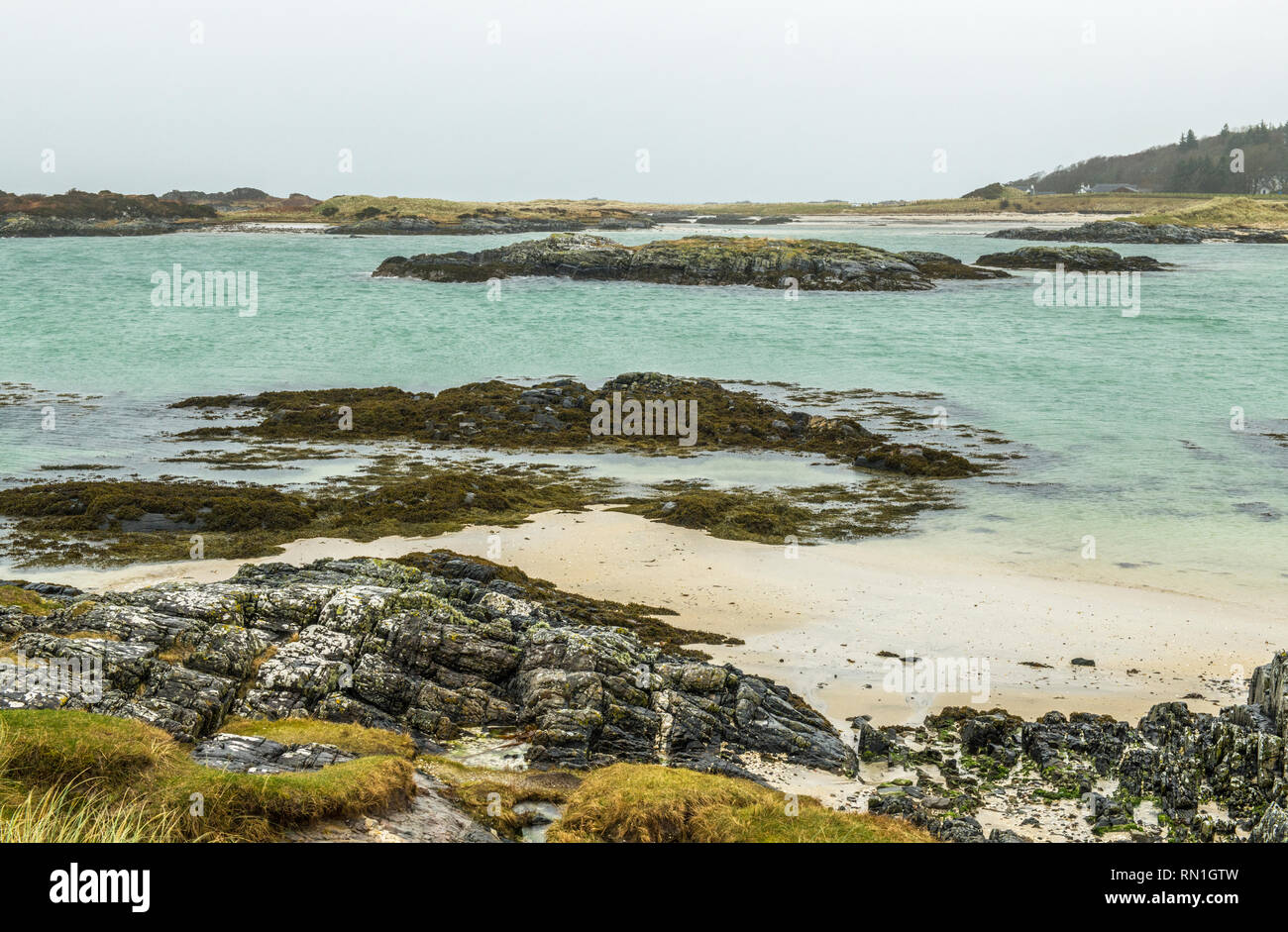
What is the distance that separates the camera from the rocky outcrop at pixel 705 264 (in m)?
77.7

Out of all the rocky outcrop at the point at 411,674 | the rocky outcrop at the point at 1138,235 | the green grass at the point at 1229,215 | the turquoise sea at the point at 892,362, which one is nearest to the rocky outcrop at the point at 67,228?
the turquoise sea at the point at 892,362

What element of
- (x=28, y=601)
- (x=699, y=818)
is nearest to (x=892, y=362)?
(x=28, y=601)

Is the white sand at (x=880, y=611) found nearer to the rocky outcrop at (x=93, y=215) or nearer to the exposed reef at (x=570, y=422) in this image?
the exposed reef at (x=570, y=422)

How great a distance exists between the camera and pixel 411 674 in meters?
12.3

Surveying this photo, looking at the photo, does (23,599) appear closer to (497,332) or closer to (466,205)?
(497,332)

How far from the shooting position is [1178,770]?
1102cm

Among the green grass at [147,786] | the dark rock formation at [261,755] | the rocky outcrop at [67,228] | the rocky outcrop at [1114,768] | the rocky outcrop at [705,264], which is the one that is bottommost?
the rocky outcrop at [1114,768]

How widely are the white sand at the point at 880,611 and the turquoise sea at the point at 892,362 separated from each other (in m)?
1.93

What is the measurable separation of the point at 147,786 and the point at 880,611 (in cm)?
1218

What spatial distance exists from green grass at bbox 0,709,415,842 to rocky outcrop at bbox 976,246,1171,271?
8952 centimetres

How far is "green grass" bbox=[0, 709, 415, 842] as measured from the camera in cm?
754

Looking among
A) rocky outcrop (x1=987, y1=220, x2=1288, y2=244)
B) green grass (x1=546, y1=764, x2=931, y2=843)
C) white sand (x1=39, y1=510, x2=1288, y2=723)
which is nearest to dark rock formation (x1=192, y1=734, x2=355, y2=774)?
green grass (x1=546, y1=764, x2=931, y2=843)

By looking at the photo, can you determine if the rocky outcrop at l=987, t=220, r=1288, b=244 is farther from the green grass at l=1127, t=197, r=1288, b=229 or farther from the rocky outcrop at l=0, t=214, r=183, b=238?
the rocky outcrop at l=0, t=214, r=183, b=238
